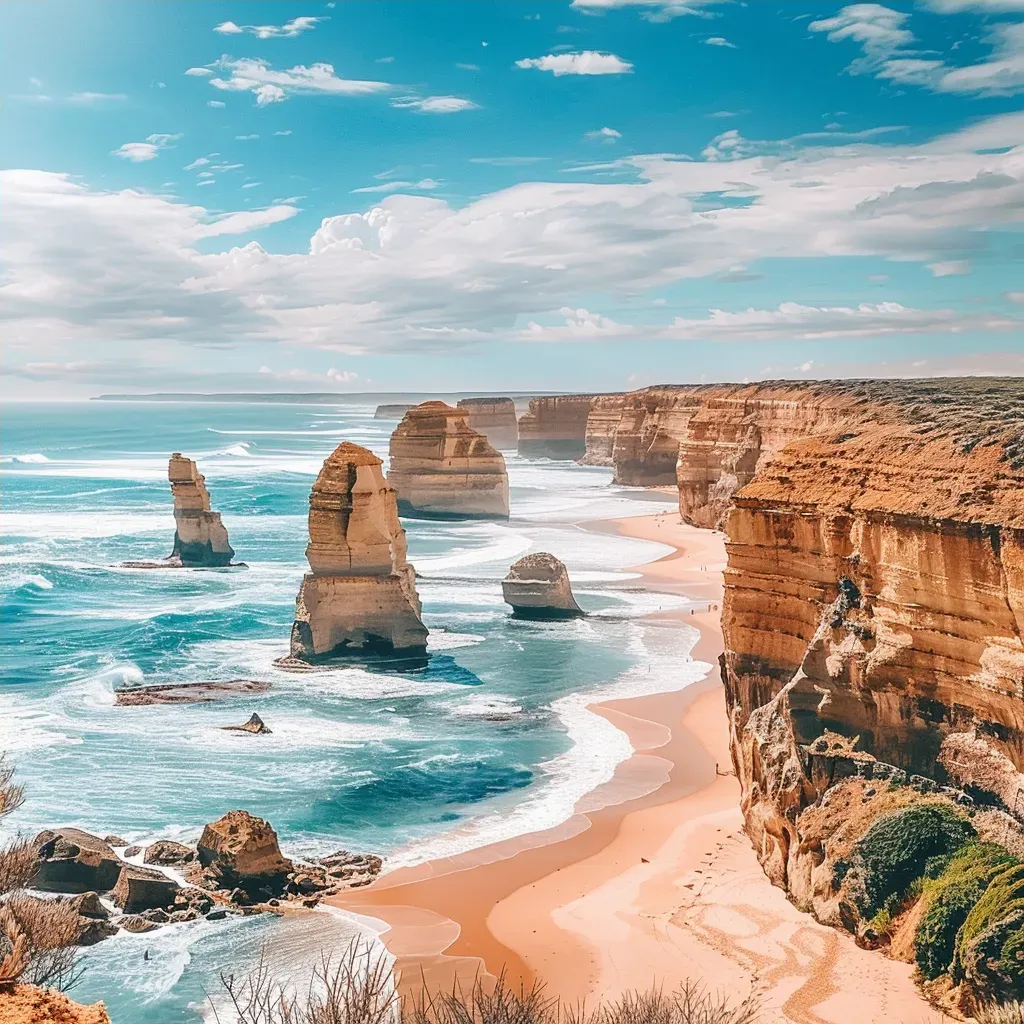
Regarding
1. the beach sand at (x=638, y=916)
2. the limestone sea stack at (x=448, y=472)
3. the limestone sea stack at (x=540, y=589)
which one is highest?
the limestone sea stack at (x=448, y=472)

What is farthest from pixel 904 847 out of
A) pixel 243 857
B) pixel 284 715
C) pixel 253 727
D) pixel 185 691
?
pixel 185 691

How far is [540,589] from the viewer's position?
132 feet

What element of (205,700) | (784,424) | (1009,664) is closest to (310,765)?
(205,700)

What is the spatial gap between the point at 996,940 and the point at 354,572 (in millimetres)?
22800

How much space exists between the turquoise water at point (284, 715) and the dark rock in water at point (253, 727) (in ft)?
1.33

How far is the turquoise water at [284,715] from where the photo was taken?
20891 mm

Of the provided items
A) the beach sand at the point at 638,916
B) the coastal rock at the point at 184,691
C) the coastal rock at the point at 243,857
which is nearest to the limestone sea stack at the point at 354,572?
the coastal rock at the point at 184,691

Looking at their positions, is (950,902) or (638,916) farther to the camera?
(638,916)

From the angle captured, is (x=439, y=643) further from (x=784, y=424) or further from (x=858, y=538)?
(x=784, y=424)

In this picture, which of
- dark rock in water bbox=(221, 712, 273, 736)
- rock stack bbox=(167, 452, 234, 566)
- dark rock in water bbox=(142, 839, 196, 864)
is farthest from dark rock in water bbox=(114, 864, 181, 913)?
rock stack bbox=(167, 452, 234, 566)

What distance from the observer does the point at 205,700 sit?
30.0 meters

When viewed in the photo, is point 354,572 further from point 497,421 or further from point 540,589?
point 497,421

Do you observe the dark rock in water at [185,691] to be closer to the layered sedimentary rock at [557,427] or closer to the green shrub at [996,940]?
the green shrub at [996,940]

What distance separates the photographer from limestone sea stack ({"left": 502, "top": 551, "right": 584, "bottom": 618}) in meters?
40.2
